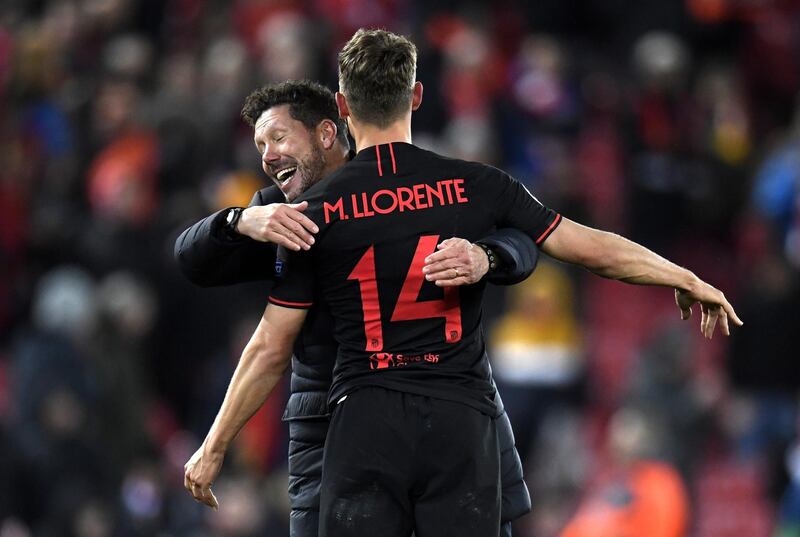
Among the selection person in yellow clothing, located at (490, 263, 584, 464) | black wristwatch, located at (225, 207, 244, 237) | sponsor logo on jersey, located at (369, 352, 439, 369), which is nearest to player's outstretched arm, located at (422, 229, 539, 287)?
sponsor logo on jersey, located at (369, 352, 439, 369)

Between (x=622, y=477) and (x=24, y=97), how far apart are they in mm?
5754

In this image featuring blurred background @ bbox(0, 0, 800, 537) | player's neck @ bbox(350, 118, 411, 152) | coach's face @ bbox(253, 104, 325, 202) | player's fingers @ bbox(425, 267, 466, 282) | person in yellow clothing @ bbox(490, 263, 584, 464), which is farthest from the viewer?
person in yellow clothing @ bbox(490, 263, 584, 464)

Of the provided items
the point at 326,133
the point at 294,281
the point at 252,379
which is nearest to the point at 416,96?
the point at 326,133

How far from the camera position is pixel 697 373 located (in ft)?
33.0

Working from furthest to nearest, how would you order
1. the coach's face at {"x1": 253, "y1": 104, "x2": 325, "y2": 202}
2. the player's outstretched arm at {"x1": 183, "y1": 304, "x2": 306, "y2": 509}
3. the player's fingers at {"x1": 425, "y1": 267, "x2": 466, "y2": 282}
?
the coach's face at {"x1": 253, "y1": 104, "x2": 325, "y2": 202}
the player's outstretched arm at {"x1": 183, "y1": 304, "x2": 306, "y2": 509}
the player's fingers at {"x1": 425, "y1": 267, "x2": 466, "y2": 282}

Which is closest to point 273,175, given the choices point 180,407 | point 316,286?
point 316,286

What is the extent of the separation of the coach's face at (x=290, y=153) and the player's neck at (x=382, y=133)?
0.31m

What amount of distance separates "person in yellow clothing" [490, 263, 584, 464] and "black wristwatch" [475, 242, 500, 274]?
538cm

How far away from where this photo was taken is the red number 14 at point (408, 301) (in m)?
4.45

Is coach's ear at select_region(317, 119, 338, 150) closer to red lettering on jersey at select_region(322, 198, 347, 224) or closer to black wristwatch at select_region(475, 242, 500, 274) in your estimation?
red lettering on jersey at select_region(322, 198, 347, 224)

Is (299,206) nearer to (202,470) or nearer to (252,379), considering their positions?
(252,379)

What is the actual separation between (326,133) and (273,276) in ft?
1.57

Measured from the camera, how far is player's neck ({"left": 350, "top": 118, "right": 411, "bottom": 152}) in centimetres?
455

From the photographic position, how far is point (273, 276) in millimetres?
4797
